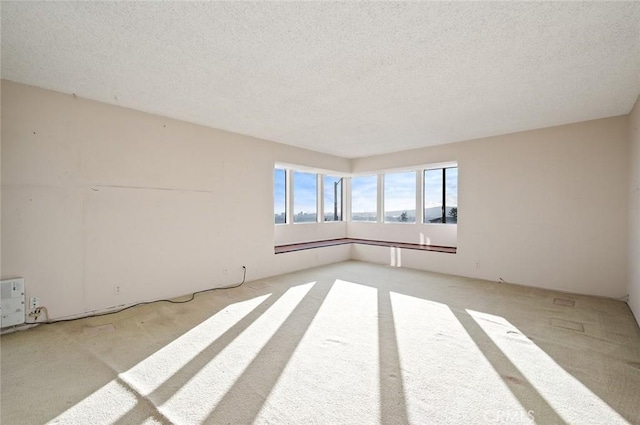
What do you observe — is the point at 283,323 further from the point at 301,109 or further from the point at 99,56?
the point at 99,56

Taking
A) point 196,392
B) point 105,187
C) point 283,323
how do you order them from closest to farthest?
point 196,392 < point 283,323 < point 105,187

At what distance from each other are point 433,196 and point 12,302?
6574mm

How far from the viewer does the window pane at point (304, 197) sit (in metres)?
6.76

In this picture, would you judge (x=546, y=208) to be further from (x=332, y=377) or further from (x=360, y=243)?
(x=332, y=377)

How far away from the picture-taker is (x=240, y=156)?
4.77m

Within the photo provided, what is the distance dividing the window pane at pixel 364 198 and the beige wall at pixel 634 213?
4449 mm

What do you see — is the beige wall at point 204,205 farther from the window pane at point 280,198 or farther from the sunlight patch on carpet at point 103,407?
the sunlight patch on carpet at point 103,407

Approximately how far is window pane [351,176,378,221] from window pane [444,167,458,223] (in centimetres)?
176

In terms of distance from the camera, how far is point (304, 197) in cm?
702

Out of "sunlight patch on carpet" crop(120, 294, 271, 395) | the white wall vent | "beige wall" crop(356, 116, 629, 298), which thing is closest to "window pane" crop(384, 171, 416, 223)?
"beige wall" crop(356, 116, 629, 298)

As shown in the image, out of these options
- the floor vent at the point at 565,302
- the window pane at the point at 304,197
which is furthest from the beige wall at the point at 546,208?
the window pane at the point at 304,197

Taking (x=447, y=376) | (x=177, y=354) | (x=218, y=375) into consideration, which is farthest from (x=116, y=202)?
(x=447, y=376)

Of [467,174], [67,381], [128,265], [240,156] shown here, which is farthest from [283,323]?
[467,174]

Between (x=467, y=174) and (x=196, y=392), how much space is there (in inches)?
202
